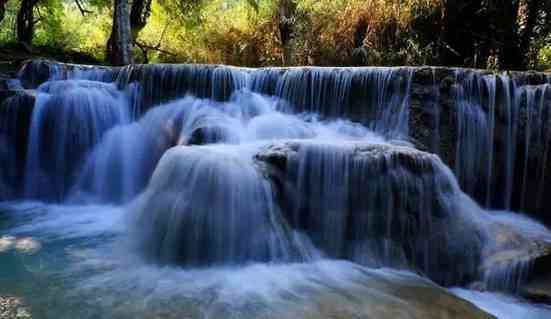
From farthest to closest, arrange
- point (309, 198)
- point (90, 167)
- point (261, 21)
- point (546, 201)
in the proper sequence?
point (261, 21), point (90, 167), point (546, 201), point (309, 198)

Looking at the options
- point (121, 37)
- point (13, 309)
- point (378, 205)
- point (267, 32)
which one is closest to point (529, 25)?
point (378, 205)

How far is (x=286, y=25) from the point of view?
1395cm

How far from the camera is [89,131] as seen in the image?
743 cm

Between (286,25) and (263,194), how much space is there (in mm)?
10449

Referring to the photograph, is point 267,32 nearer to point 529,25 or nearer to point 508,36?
point 508,36

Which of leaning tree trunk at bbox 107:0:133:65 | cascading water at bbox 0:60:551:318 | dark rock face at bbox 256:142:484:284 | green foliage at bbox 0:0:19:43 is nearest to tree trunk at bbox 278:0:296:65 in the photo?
leaning tree trunk at bbox 107:0:133:65

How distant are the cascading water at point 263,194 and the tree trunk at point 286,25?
5.86 m

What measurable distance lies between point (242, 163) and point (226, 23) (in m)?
11.7

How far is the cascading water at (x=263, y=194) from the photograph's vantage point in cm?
380

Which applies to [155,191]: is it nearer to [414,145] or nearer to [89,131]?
[89,131]

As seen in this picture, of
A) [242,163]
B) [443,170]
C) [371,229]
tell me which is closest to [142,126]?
[242,163]

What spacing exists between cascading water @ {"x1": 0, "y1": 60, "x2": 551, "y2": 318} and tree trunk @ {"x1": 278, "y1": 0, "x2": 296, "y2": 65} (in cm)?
586

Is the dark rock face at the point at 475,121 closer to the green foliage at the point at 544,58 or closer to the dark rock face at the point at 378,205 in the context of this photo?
the dark rock face at the point at 378,205

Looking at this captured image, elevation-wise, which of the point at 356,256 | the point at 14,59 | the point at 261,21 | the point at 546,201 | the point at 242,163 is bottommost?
the point at 356,256
